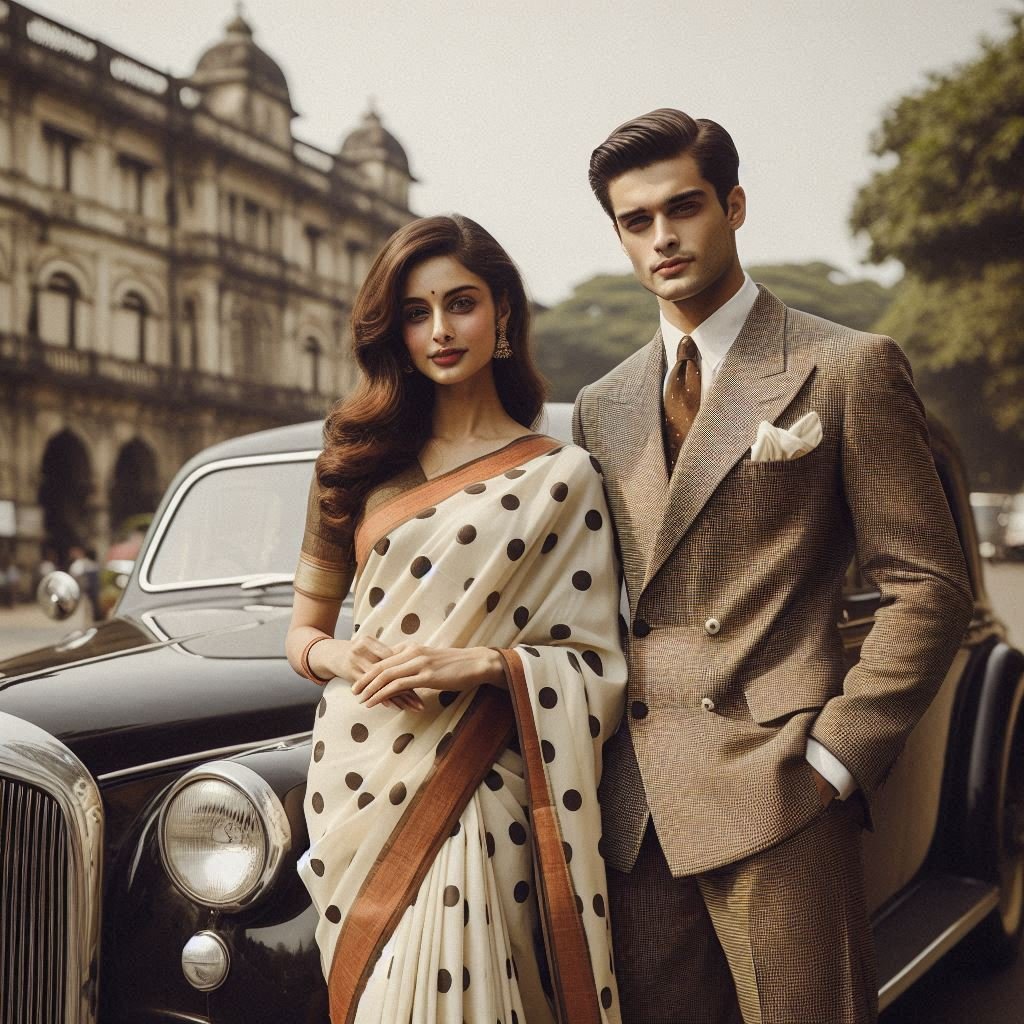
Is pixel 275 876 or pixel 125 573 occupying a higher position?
pixel 125 573

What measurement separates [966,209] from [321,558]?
2057 centimetres

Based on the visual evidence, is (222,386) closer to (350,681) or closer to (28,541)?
(28,541)

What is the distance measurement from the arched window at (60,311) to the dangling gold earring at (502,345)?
87.4ft

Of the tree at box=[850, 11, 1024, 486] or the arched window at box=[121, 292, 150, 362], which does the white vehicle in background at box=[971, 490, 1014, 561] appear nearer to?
the tree at box=[850, 11, 1024, 486]

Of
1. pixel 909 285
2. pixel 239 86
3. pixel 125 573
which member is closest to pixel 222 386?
pixel 239 86

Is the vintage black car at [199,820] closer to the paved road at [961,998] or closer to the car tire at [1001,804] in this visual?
the car tire at [1001,804]

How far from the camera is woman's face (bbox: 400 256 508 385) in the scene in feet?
6.72

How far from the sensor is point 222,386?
30.9 m

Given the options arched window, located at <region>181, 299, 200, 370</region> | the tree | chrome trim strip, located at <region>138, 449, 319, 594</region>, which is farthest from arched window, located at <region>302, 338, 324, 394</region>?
chrome trim strip, located at <region>138, 449, 319, 594</region>

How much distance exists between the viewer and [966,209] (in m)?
20.4

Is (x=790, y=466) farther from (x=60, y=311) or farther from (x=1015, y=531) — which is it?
(x=1015, y=531)

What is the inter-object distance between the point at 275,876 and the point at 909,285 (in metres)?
27.2

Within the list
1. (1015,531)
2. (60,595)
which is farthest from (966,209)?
(60,595)

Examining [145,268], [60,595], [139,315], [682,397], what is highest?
[145,268]
